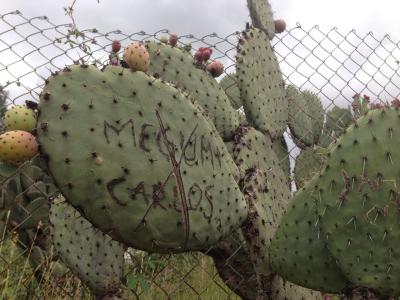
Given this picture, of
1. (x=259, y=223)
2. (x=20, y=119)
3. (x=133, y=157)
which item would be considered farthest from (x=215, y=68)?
(x=20, y=119)

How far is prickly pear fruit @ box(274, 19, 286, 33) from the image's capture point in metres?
3.01

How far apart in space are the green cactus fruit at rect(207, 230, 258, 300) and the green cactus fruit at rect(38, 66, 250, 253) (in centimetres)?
57

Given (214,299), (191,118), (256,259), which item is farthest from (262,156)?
(214,299)

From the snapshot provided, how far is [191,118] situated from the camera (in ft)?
5.15

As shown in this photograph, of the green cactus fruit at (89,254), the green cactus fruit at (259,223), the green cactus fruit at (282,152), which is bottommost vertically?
the green cactus fruit at (89,254)

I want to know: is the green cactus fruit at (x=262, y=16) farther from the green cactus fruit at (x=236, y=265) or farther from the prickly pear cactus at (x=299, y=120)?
the green cactus fruit at (x=236, y=265)

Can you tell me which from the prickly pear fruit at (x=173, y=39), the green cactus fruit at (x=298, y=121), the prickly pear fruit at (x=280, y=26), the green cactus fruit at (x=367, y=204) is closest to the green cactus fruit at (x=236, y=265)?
the green cactus fruit at (x=367, y=204)

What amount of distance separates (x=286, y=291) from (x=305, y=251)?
Answer: 40cm

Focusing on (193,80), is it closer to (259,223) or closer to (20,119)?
(259,223)

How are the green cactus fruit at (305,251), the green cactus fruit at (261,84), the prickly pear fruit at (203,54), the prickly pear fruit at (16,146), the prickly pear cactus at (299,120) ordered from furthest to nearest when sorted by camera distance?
the prickly pear cactus at (299,120) < the green cactus fruit at (261,84) < the prickly pear fruit at (203,54) < the green cactus fruit at (305,251) < the prickly pear fruit at (16,146)

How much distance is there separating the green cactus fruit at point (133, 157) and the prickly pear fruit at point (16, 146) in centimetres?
4

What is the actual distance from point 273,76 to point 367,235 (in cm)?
129

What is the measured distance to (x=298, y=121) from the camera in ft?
10.8

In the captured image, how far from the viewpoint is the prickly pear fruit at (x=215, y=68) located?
2.28 metres
